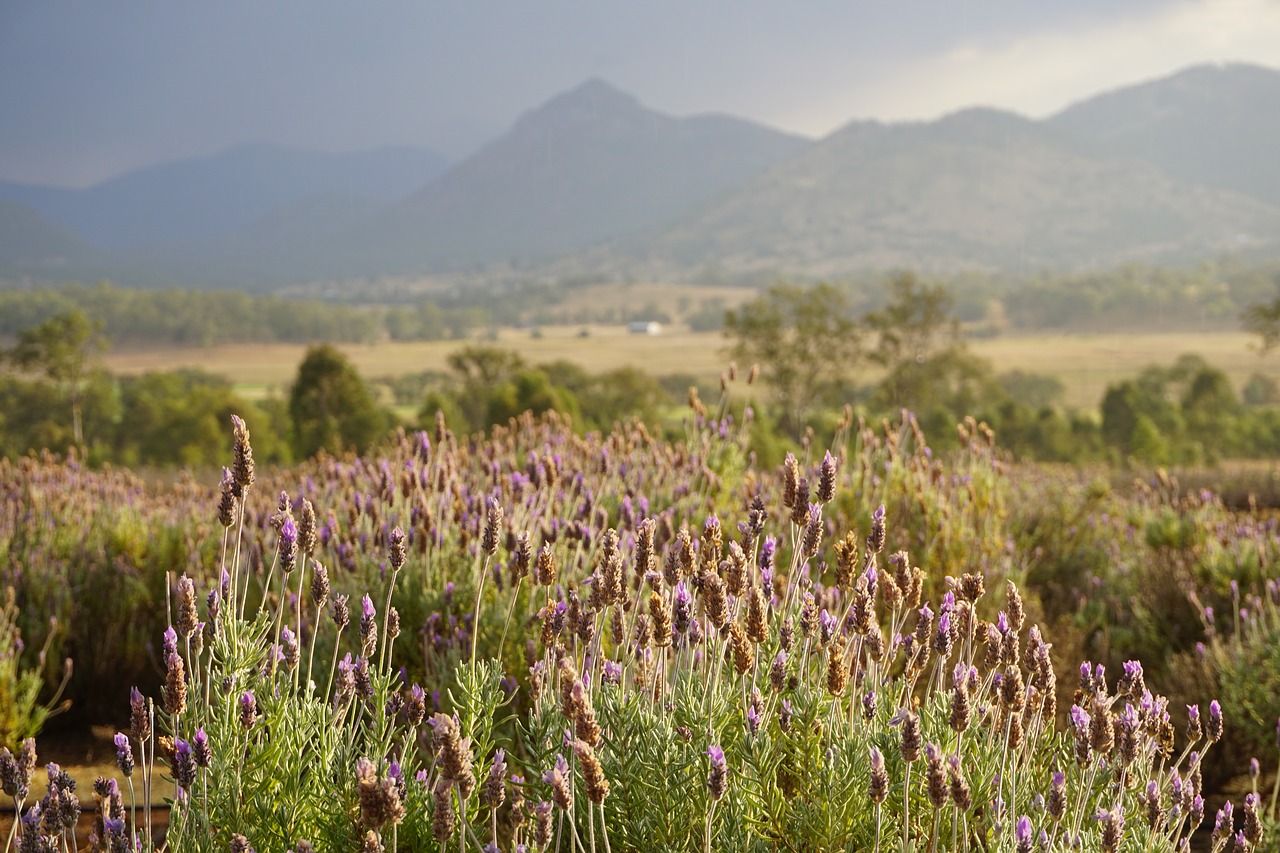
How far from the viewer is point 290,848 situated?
1616 mm

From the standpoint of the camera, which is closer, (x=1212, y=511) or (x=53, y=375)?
(x=1212, y=511)

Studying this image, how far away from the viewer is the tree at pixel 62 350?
21.0m

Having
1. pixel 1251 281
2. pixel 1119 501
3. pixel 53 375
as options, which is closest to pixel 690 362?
pixel 53 375

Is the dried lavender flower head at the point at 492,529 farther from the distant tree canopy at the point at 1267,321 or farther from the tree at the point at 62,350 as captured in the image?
the distant tree canopy at the point at 1267,321

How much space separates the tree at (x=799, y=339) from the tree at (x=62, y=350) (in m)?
14.9

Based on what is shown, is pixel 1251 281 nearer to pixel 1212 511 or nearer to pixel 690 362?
pixel 690 362

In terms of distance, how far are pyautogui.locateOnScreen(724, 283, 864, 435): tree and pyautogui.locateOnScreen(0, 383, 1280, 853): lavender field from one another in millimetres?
19798

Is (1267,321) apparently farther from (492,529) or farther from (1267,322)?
(492,529)

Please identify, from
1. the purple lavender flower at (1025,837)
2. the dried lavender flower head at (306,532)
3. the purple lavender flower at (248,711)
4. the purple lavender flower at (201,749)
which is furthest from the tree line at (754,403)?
the purple lavender flower at (1025,837)

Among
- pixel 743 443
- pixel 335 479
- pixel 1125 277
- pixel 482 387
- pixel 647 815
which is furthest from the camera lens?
pixel 1125 277

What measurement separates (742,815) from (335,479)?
3430 mm

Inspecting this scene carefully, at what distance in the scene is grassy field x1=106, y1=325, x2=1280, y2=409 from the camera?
188 ft

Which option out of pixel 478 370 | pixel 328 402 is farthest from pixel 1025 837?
pixel 478 370

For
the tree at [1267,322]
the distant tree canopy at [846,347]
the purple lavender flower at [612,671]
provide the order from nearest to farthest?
the purple lavender flower at [612,671], the tree at [1267,322], the distant tree canopy at [846,347]
